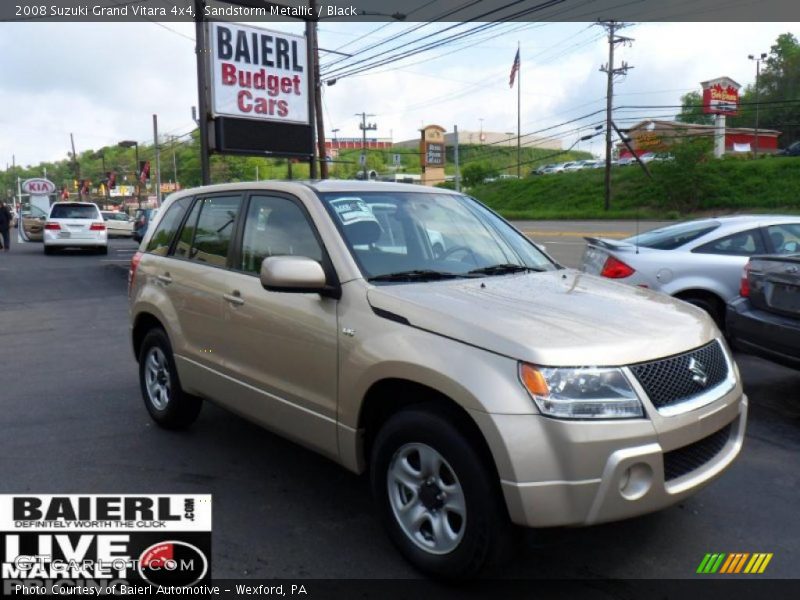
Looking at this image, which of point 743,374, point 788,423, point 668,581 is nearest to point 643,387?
point 668,581

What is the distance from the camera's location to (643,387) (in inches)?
114

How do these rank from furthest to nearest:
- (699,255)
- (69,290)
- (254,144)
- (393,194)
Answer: (254,144), (69,290), (699,255), (393,194)

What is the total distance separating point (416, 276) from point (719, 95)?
61351 mm

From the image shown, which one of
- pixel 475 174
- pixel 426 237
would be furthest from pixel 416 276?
pixel 475 174

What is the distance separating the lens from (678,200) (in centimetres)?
4641

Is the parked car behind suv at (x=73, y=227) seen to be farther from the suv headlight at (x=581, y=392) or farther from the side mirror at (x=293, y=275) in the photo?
→ the suv headlight at (x=581, y=392)

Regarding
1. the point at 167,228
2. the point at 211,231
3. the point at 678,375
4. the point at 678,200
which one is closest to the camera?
the point at 678,375

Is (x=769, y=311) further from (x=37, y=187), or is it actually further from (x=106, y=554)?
(x=37, y=187)

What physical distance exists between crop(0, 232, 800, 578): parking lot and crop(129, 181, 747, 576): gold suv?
0.40m

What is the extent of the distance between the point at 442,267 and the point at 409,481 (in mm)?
1239

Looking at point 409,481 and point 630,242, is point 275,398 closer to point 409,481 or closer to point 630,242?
point 409,481

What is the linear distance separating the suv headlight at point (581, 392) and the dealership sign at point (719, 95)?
59.6 m

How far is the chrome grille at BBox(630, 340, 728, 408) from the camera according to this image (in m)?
2.95

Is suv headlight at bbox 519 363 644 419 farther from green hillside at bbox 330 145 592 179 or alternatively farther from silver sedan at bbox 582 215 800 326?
green hillside at bbox 330 145 592 179
